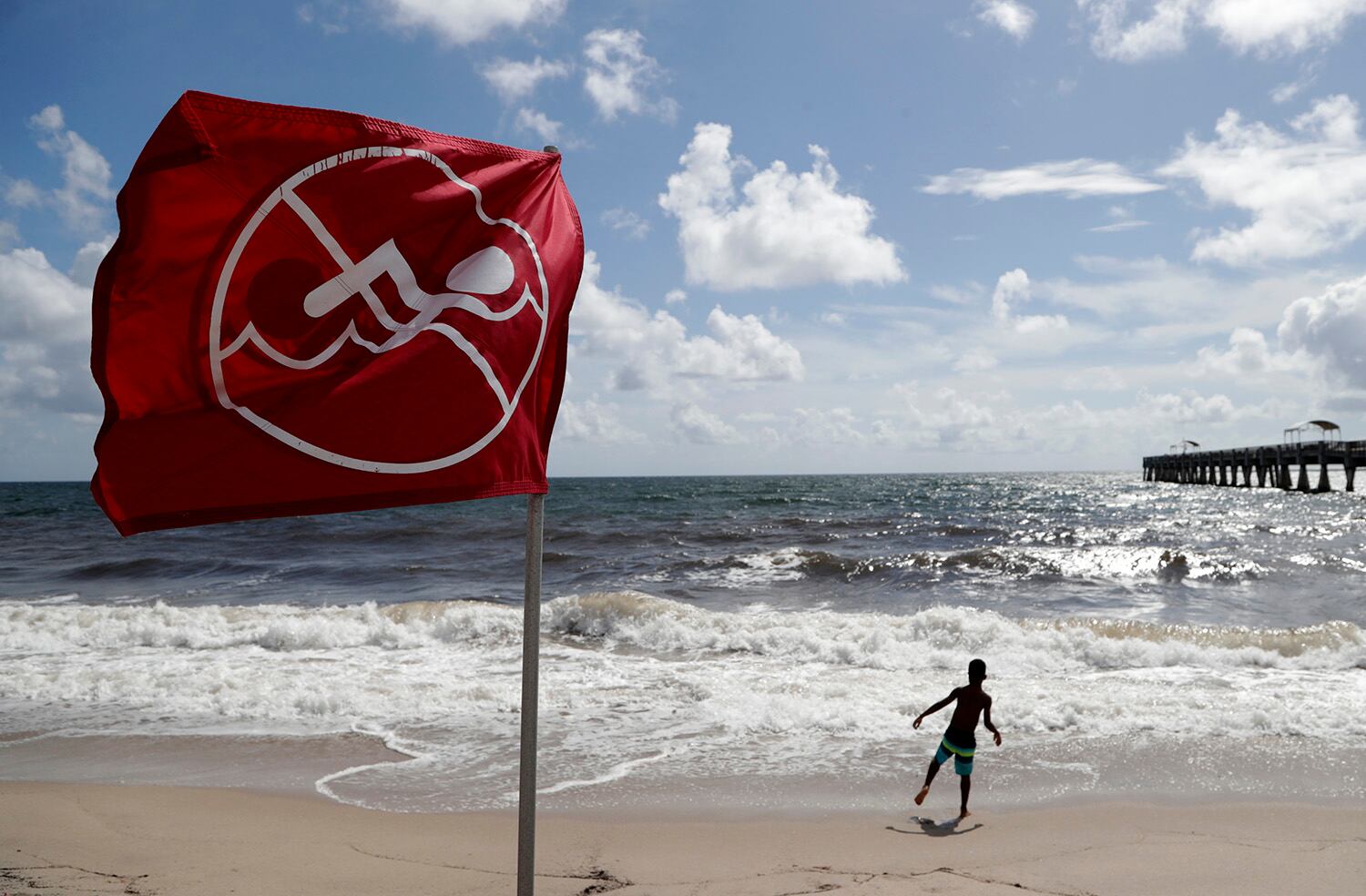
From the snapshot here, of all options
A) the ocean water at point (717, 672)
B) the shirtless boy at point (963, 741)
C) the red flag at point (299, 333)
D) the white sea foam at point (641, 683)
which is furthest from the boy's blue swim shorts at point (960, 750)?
the red flag at point (299, 333)

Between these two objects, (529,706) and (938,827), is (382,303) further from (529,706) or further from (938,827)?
(938,827)

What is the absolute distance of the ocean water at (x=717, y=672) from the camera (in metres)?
7.53

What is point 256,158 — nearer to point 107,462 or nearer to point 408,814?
point 107,462

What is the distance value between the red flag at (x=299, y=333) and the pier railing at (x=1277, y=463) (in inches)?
2435

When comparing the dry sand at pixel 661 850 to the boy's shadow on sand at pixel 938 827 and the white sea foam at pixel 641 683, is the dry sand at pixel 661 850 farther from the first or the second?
the white sea foam at pixel 641 683

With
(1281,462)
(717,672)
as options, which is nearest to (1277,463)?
(1281,462)

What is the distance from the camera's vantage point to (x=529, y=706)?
10.3 feet

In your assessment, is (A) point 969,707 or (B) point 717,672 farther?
(B) point 717,672

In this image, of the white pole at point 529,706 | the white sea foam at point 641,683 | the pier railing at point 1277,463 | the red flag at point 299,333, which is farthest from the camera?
the pier railing at point 1277,463

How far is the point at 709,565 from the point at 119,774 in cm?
1866

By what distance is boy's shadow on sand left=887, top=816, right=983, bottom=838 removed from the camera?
621 centimetres

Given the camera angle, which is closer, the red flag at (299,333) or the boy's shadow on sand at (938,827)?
the red flag at (299,333)

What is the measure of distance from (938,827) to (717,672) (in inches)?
220

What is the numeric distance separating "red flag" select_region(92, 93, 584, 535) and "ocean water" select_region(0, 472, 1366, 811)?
15.0 ft
